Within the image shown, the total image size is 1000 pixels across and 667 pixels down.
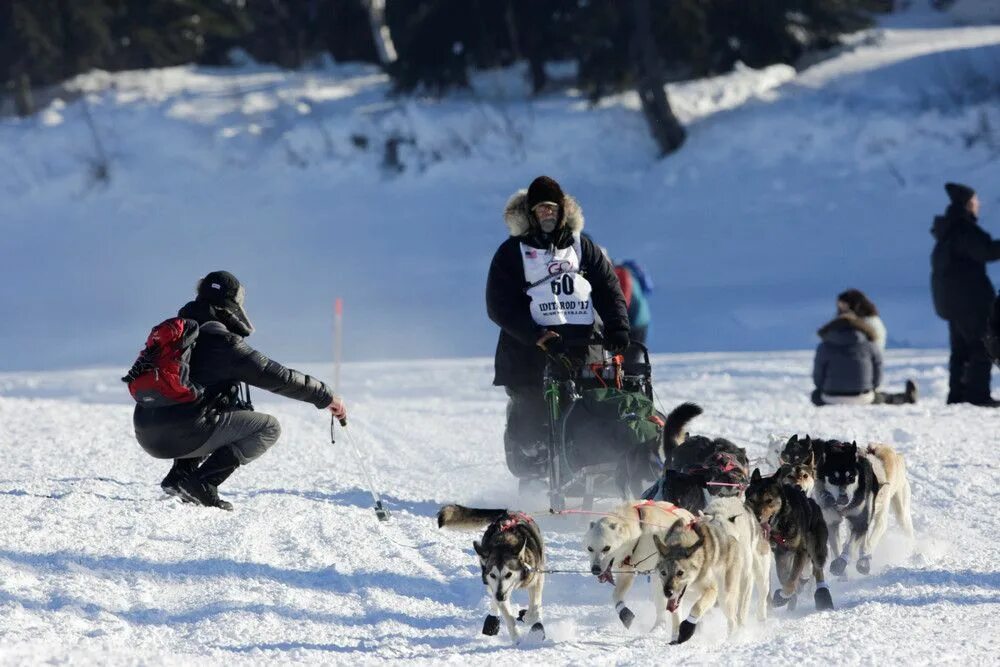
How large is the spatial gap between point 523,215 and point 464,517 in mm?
2012

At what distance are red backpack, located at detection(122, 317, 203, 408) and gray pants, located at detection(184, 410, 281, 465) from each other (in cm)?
30

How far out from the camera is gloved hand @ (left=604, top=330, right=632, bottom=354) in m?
6.84

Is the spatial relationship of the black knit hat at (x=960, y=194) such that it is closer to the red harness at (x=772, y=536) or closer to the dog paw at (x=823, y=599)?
the dog paw at (x=823, y=599)

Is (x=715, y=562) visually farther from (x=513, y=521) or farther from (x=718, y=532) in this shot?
(x=513, y=521)

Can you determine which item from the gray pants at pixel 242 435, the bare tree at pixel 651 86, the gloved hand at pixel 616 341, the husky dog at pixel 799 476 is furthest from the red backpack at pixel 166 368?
the bare tree at pixel 651 86

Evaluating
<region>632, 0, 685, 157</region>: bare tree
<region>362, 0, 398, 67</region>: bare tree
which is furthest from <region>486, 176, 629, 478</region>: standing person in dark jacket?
<region>362, 0, 398, 67</region>: bare tree

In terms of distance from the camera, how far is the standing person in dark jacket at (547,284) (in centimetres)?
677

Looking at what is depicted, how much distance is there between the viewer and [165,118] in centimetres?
2636

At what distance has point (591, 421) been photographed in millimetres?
6730

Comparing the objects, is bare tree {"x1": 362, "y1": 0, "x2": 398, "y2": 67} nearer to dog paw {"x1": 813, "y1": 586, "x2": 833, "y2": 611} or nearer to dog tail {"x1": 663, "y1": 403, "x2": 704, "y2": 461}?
dog tail {"x1": 663, "y1": 403, "x2": 704, "y2": 461}

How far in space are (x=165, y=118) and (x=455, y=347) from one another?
1144cm

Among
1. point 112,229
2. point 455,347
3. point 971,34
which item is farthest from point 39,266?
point 971,34

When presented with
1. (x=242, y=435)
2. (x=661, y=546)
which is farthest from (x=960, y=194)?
(x=661, y=546)

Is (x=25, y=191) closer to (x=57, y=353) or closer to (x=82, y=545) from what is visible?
(x=57, y=353)
